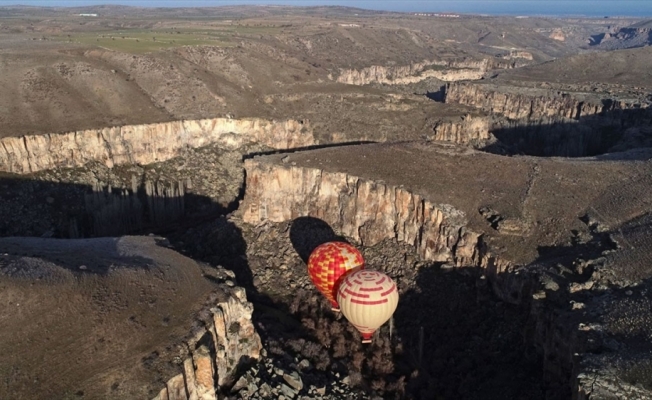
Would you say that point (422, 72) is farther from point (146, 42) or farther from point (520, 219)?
point (520, 219)

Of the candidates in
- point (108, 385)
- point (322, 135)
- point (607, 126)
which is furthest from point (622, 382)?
point (607, 126)

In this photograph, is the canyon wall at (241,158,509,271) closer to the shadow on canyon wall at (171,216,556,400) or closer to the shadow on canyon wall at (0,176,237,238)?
the shadow on canyon wall at (171,216,556,400)

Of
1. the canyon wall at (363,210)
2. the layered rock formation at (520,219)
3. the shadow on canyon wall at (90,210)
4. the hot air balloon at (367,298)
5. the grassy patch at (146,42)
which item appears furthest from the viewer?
the grassy patch at (146,42)

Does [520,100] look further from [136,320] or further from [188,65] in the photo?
[136,320]

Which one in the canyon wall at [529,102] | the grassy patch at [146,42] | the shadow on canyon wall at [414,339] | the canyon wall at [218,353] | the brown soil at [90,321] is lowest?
the shadow on canyon wall at [414,339]

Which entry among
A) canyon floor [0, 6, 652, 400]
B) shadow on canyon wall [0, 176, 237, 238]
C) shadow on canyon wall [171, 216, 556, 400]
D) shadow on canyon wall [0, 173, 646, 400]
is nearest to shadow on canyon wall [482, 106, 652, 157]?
canyon floor [0, 6, 652, 400]

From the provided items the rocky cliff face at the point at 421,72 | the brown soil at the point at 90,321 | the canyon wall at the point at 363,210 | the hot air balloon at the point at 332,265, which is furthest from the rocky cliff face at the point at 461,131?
the rocky cliff face at the point at 421,72

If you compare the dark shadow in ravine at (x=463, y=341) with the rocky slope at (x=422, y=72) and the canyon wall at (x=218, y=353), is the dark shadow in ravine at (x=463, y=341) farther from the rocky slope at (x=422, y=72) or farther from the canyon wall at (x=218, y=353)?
the rocky slope at (x=422, y=72)
